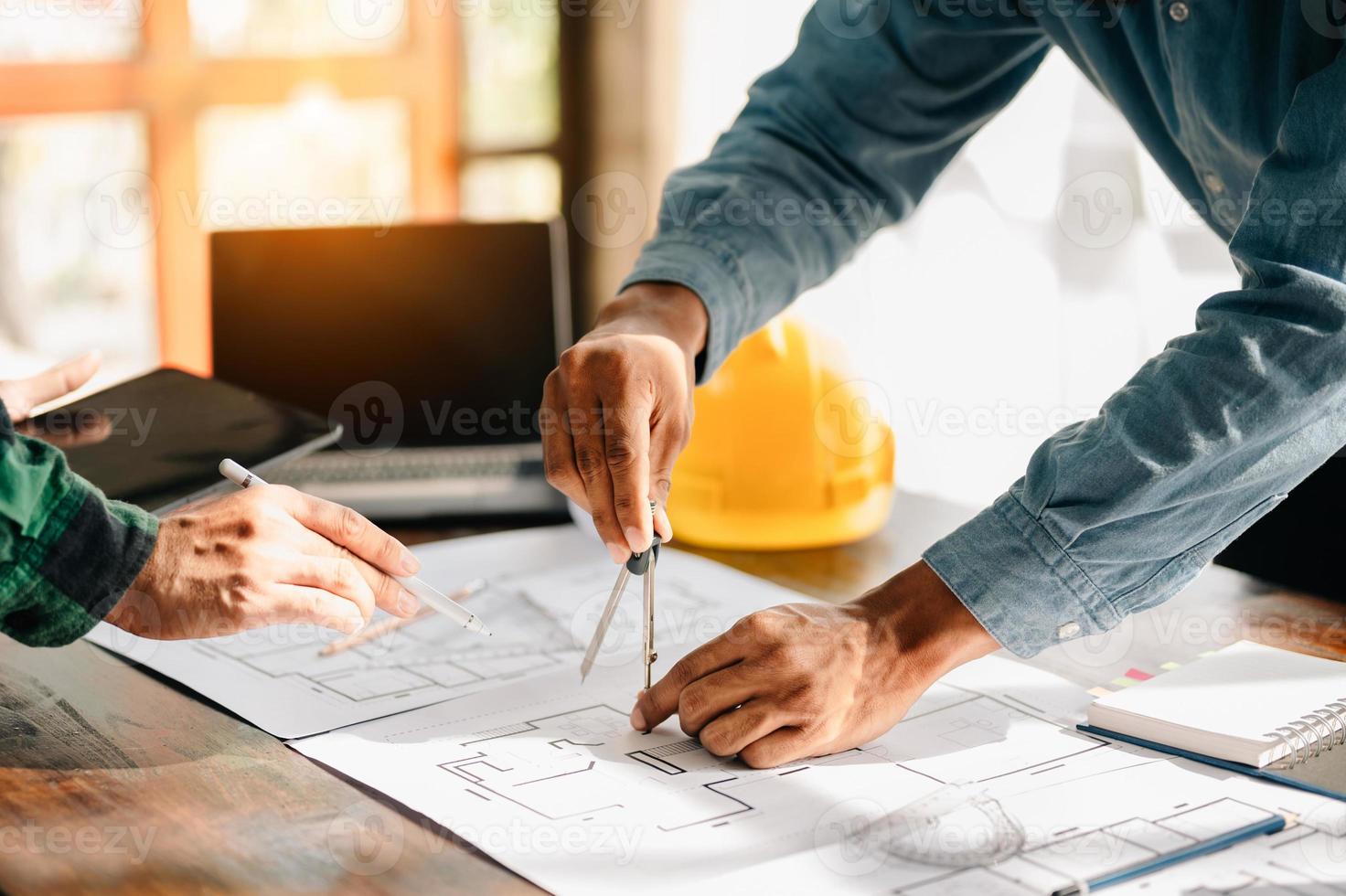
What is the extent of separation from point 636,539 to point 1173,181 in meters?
0.66

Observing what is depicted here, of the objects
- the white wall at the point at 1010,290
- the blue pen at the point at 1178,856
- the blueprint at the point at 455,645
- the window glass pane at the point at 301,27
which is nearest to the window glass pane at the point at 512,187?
the window glass pane at the point at 301,27

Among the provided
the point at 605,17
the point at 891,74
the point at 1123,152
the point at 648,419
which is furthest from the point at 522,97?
the point at 648,419

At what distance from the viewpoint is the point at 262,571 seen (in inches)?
34.3

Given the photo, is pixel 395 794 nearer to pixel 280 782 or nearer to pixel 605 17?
pixel 280 782

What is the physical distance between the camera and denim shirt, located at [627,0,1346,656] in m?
0.85

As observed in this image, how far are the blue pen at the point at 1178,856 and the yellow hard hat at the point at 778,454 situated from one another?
69 cm

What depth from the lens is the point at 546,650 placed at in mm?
1126

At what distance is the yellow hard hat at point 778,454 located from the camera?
1.40m

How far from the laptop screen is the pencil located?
453 millimetres

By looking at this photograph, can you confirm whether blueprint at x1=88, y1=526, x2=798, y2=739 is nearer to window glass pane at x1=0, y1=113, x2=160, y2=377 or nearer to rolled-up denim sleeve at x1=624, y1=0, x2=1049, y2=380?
rolled-up denim sleeve at x1=624, y1=0, x2=1049, y2=380

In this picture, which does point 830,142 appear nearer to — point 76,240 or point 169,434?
point 169,434

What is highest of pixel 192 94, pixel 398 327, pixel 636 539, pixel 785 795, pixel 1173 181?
pixel 192 94

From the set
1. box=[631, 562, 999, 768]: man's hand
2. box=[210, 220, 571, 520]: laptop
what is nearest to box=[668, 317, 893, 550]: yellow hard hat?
box=[210, 220, 571, 520]: laptop

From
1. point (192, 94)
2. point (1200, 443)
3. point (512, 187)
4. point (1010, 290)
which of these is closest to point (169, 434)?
point (1200, 443)
